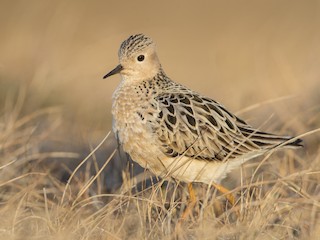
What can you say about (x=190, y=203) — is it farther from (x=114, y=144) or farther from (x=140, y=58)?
(x=114, y=144)

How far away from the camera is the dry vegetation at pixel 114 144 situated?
640cm

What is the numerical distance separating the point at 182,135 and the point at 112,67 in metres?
8.58

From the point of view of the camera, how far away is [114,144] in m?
10.3

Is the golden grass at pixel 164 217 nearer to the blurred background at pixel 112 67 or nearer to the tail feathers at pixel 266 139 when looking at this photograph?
the tail feathers at pixel 266 139

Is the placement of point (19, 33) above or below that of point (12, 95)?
above

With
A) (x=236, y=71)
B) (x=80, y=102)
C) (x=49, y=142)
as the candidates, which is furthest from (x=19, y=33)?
(x=236, y=71)

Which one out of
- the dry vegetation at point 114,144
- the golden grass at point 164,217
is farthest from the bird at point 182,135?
the golden grass at point 164,217

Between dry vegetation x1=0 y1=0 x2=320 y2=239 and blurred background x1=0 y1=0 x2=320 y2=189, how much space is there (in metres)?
0.03

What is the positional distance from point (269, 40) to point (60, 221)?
35.0 ft

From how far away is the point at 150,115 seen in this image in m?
7.57

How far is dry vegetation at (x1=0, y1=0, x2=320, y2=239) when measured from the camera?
640 centimetres

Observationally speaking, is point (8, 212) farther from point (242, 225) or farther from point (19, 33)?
point (19, 33)

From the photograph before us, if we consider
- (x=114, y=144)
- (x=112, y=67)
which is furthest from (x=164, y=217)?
(x=112, y=67)

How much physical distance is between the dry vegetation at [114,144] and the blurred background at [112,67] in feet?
0.09
